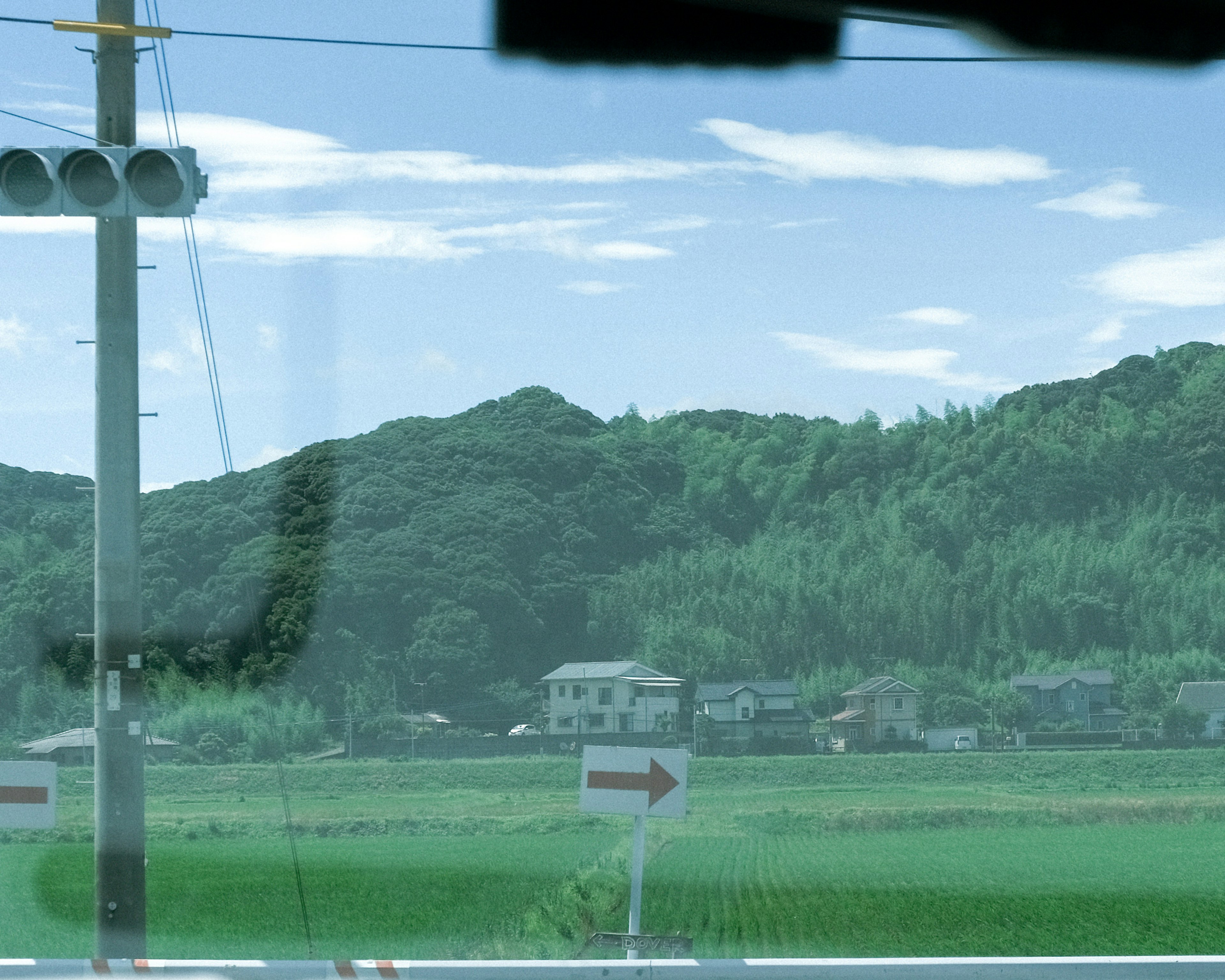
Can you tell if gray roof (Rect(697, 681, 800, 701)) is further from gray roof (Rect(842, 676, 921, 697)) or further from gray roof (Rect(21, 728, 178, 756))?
gray roof (Rect(21, 728, 178, 756))

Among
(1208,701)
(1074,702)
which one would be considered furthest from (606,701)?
(1208,701)

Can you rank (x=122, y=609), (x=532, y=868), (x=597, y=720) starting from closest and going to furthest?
1. (x=122, y=609)
2. (x=532, y=868)
3. (x=597, y=720)

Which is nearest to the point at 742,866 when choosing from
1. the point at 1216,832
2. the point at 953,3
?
the point at 1216,832

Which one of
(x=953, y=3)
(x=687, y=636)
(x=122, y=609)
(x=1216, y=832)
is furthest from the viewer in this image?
(x=687, y=636)

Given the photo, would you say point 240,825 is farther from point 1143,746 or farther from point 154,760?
point 1143,746

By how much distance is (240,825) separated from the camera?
1384 inches

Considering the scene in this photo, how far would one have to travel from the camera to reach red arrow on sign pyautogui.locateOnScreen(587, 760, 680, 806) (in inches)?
235

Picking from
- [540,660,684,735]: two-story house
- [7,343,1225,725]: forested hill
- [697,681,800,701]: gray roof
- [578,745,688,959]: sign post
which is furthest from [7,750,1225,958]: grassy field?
[7,343,1225,725]: forested hill

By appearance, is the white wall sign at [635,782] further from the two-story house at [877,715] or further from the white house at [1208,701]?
the white house at [1208,701]

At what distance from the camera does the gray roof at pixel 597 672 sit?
49.4m

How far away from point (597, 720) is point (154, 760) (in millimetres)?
16020

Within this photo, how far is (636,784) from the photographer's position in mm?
6000

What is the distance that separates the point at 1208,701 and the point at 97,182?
58.1 m

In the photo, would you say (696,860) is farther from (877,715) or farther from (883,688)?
(883,688)
